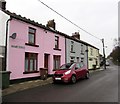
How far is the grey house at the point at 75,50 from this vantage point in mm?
26141

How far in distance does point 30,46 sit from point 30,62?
1.47 meters

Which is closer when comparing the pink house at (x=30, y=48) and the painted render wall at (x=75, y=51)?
the pink house at (x=30, y=48)

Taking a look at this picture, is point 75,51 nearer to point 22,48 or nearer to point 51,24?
point 51,24

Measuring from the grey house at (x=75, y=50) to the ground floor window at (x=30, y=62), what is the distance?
791 centimetres

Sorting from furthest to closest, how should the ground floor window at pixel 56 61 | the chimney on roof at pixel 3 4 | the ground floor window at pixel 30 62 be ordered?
the ground floor window at pixel 56 61 → the ground floor window at pixel 30 62 → the chimney on roof at pixel 3 4

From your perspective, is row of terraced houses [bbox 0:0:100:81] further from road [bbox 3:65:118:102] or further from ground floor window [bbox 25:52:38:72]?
road [bbox 3:65:118:102]

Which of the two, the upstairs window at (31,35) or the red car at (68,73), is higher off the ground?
the upstairs window at (31,35)

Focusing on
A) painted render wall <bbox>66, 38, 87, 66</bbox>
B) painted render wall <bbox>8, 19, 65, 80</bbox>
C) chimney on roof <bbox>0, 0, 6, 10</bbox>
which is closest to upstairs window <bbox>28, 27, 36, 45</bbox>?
painted render wall <bbox>8, 19, 65, 80</bbox>

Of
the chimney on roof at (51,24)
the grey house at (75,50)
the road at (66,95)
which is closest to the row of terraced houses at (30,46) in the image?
the chimney on roof at (51,24)

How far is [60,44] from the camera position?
23.5m

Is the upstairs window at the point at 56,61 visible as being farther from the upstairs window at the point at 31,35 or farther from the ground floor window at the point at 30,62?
the upstairs window at the point at 31,35

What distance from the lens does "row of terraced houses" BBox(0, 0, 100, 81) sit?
1488 centimetres

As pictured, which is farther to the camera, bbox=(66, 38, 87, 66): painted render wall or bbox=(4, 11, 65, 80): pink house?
bbox=(66, 38, 87, 66): painted render wall

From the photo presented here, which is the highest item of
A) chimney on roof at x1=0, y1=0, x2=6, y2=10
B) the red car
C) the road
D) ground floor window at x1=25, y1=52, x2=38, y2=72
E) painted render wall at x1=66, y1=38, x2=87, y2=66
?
chimney on roof at x1=0, y1=0, x2=6, y2=10
